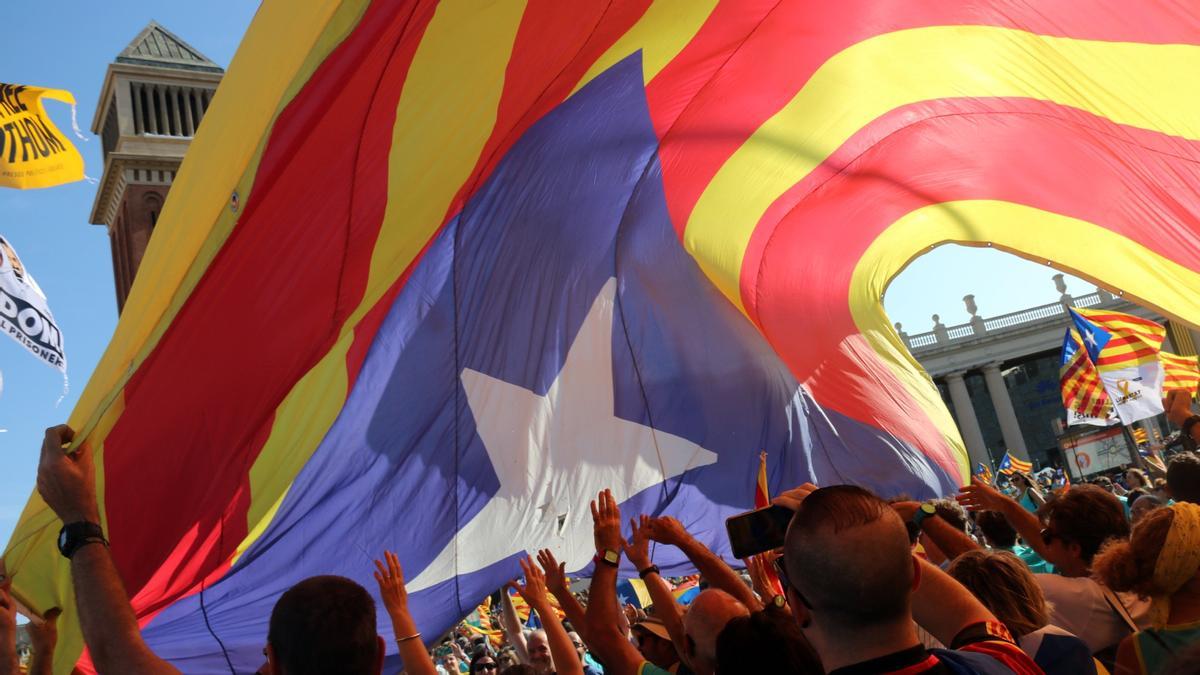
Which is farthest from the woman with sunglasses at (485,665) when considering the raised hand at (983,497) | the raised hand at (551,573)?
the raised hand at (983,497)

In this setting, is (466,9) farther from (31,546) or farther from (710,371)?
(710,371)

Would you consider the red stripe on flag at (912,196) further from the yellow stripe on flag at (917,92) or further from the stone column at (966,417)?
the stone column at (966,417)

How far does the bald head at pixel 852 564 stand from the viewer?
1.64m

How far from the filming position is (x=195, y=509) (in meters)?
3.42

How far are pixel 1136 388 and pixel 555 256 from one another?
1140 cm

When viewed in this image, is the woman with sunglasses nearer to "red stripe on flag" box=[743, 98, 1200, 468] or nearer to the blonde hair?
"red stripe on flag" box=[743, 98, 1200, 468]

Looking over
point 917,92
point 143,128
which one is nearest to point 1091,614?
point 917,92

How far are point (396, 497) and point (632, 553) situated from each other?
112cm

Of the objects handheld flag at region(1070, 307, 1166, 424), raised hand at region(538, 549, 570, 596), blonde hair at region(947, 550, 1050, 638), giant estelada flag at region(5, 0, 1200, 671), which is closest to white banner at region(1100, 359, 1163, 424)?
handheld flag at region(1070, 307, 1166, 424)

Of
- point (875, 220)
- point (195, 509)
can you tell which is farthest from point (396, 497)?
point (875, 220)

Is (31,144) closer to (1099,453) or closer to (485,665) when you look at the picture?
(485,665)

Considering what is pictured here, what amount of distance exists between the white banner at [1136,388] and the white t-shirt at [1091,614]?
1194 cm

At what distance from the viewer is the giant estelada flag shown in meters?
3.35

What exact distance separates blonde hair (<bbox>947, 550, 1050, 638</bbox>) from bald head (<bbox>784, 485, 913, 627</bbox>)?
3.34ft
